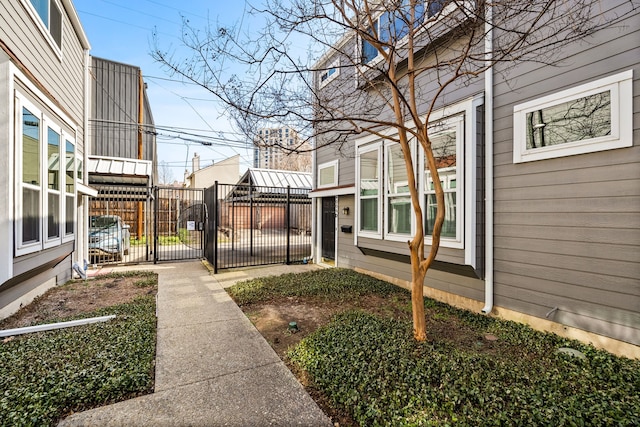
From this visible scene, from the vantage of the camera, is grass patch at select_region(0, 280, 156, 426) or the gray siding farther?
the gray siding

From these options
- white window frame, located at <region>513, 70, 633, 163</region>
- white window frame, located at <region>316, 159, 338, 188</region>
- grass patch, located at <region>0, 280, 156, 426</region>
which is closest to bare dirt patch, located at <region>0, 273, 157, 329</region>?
grass patch, located at <region>0, 280, 156, 426</region>

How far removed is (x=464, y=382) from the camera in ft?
7.85

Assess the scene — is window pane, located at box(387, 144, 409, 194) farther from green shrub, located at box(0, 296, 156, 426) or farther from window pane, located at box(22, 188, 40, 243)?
window pane, located at box(22, 188, 40, 243)

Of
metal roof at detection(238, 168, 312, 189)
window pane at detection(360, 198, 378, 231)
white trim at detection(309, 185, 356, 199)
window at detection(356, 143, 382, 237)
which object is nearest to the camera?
window at detection(356, 143, 382, 237)

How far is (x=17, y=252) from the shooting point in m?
3.19


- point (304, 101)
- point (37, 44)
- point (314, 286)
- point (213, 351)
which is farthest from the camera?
point (314, 286)

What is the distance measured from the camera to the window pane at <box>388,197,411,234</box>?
5.16 meters

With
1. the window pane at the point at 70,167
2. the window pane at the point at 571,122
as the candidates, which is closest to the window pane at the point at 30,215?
the window pane at the point at 70,167

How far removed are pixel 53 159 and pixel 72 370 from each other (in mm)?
3434

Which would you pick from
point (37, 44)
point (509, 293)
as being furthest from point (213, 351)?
point (37, 44)

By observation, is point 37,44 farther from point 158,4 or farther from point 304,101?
point 304,101

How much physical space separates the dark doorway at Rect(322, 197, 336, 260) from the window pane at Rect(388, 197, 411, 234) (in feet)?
8.98

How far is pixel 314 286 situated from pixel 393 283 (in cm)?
172

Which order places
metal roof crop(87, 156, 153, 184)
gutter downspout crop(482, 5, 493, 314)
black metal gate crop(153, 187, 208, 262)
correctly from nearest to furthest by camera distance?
gutter downspout crop(482, 5, 493, 314) → black metal gate crop(153, 187, 208, 262) → metal roof crop(87, 156, 153, 184)
